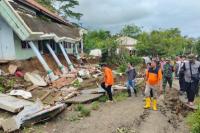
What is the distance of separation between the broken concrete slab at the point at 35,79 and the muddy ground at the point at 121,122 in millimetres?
3638

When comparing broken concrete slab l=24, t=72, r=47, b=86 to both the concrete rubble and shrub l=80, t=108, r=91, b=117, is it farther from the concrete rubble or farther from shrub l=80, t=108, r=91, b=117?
shrub l=80, t=108, r=91, b=117

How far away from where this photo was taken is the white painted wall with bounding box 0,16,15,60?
16406 mm

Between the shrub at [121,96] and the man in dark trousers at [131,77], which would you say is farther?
the man in dark trousers at [131,77]

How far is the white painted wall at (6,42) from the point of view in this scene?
53.8 ft

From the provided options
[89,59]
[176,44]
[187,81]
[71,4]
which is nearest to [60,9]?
[71,4]

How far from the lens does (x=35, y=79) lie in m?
14.8

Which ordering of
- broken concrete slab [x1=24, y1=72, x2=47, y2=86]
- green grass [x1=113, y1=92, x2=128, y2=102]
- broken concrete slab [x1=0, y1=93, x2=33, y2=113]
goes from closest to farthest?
broken concrete slab [x1=0, y1=93, x2=33, y2=113], green grass [x1=113, y1=92, x2=128, y2=102], broken concrete slab [x1=24, y1=72, x2=47, y2=86]

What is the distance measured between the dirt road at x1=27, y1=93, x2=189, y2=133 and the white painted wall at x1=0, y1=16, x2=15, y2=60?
7384 millimetres

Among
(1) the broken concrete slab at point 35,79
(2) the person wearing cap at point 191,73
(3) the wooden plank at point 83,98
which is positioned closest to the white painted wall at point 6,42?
(1) the broken concrete slab at point 35,79

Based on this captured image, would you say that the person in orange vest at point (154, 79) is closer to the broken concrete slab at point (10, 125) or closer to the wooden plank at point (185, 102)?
the wooden plank at point (185, 102)

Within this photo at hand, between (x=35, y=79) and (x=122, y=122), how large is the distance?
271 inches

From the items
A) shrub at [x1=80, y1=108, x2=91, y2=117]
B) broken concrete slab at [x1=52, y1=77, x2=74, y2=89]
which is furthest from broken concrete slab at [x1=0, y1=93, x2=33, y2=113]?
broken concrete slab at [x1=52, y1=77, x2=74, y2=89]

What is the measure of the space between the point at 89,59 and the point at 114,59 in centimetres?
267

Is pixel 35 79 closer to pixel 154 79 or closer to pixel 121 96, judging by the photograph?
pixel 121 96
